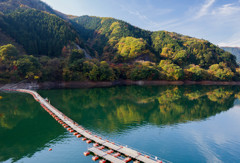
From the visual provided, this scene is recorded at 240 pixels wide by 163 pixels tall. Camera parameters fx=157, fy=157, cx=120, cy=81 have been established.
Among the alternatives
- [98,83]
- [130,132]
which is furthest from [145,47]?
[130,132]

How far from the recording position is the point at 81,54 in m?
85.6

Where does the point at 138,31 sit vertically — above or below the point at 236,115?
above

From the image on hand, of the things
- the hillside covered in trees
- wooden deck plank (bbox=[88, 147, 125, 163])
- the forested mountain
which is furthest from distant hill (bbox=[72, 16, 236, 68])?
wooden deck plank (bbox=[88, 147, 125, 163])

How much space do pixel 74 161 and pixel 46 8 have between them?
648 feet

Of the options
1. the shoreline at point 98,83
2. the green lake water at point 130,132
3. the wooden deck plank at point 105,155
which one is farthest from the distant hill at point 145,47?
the wooden deck plank at point 105,155

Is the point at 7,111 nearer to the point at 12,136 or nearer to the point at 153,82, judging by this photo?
the point at 12,136

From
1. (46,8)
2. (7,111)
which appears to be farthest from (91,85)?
(46,8)

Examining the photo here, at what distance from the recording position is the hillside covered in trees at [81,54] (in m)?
69.4

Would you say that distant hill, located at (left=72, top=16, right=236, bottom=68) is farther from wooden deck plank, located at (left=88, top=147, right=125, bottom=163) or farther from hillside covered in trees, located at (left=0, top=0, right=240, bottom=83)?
wooden deck plank, located at (left=88, top=147, right=125, bottom=163)

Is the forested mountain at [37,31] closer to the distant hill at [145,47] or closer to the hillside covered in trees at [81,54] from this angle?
the hillside covered in trees at [81,54]

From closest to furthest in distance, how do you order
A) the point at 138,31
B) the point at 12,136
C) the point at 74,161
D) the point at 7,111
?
1. the point at 74,161
2. the point at 12,136
3. the point at 7,111
4. the point at 138,31

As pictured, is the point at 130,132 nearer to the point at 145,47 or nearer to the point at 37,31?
the point at 145,47

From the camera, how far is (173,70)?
315ft

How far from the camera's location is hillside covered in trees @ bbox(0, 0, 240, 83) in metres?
69.4
